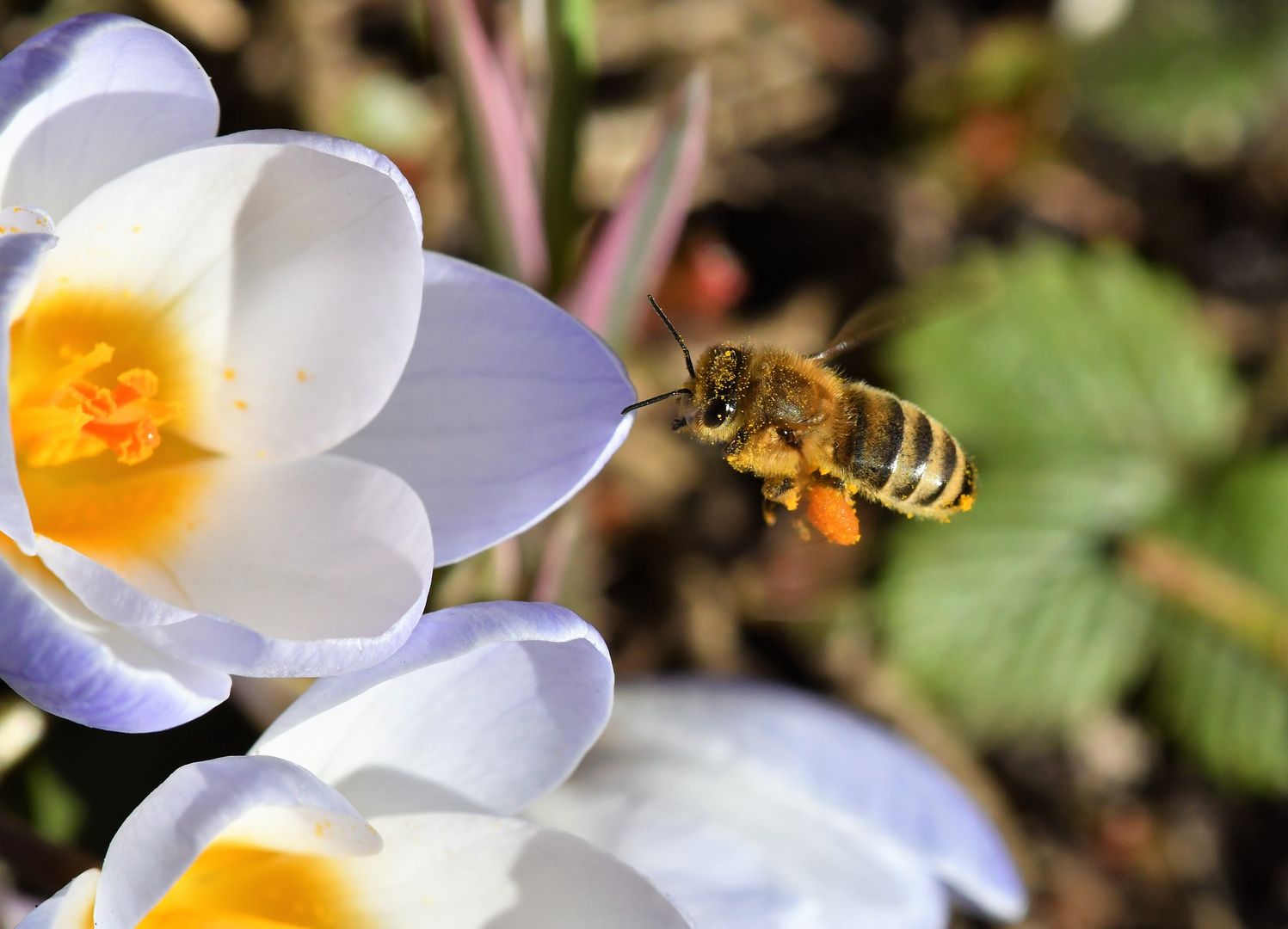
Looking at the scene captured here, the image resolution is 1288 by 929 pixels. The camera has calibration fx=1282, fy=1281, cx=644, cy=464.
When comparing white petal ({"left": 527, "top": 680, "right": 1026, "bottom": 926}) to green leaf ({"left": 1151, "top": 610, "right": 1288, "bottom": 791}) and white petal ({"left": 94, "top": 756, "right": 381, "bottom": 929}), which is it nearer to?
white petal ({"left": 94, "top": 756, "right": 381, "bottom": 929})

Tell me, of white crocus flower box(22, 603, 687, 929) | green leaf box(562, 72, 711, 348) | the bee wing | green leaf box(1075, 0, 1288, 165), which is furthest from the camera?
green leaf box(1075, 0, 1288, 165)

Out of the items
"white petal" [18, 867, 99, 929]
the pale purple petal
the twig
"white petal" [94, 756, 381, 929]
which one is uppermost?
the pale purple petal

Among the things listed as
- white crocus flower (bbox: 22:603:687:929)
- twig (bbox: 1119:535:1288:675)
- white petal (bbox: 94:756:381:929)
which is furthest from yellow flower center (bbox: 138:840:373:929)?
twig (bbox: 1119:535:1288:675)

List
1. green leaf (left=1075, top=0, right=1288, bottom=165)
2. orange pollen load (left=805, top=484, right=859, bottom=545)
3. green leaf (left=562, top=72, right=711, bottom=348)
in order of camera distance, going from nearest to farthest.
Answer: orange pollen load (left=805, top=484, right=859, bottom=545) → green leaf (left=562, top=72, right=711, bottom=348) → green leaf (left=1075, top=0, right=1288, bottom=165)

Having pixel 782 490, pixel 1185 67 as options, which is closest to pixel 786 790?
pixel 782 490

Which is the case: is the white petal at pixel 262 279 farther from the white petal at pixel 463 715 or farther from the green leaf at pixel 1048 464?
the green leaf at pixel 1048 464

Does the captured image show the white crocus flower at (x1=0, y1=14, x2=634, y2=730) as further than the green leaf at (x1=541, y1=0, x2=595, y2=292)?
No

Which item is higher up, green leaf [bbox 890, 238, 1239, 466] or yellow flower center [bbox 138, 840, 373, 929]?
yellow flower center [bbox 138, 840, 373, 929]

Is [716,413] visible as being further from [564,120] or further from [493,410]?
[564,120]
